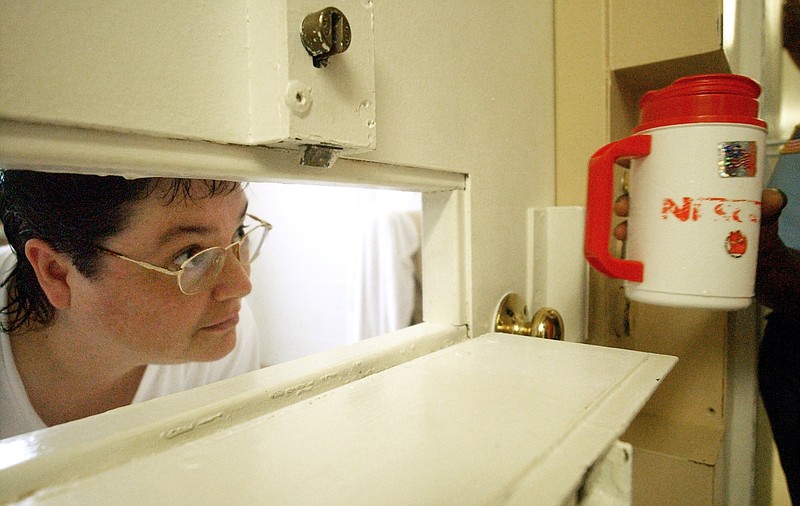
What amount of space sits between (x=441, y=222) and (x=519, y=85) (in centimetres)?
32

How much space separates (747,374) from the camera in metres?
0.88

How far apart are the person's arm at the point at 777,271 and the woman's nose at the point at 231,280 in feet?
2.74

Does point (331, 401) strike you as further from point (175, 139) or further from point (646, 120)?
point (646, 120)

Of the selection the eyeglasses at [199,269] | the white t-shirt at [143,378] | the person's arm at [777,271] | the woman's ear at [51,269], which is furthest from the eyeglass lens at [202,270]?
the person's arm at [777,271]

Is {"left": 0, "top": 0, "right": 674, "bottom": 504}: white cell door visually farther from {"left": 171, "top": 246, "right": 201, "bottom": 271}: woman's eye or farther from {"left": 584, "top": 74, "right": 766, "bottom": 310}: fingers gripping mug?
{"left": 171, "top": 246, "right": 201, "bottom": 271}: woman's eye

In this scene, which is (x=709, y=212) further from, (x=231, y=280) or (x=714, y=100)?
(x=231, y=280)

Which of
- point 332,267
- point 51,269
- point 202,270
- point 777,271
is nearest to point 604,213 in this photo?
point 777,271

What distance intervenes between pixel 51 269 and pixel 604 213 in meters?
0.77

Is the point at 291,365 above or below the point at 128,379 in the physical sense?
above

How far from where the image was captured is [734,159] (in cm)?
48

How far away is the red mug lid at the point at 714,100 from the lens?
0.48 meters

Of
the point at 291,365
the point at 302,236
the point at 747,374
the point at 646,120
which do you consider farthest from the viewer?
the point at 302,236

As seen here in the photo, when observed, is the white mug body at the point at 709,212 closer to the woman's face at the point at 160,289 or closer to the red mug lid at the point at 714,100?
the red mug lid at the point at 714,100

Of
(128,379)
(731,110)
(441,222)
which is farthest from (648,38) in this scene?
(128,379)
